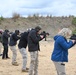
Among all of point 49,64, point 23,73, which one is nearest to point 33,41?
point 23,73

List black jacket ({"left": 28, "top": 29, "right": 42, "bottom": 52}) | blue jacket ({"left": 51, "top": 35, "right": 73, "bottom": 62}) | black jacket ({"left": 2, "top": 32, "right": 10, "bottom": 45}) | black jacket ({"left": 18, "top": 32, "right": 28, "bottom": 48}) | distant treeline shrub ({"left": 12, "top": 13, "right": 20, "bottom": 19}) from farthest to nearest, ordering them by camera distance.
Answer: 1. distant treeline shrub ({"left": 12, "top": 13, "right": 20, "bottom": 19})
2. black jacket ({"left": 2, "top": 32, "right": 10, "bottom": 45})
3. black jacket ({"left": 18, "top": 32, "right": 28, "bottom": 48})
4. black jacket ({"left": 28, "top": 29, "right": 42, "bottom": 52})
5. blue jacket ({"left": 51, "top": 35, "right": 73, "bottom": 62})

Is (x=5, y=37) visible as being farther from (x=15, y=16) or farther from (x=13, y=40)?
(x=15, y=16)

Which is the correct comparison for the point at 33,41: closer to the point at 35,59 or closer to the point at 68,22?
the point at 35,59

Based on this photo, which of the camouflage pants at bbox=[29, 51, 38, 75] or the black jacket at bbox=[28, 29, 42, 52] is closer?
the black jacket at bbox=[28, 29, 42, 52]

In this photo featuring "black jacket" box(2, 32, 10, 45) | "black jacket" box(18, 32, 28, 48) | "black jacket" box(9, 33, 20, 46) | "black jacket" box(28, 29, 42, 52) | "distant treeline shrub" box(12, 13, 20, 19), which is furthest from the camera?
"distant treeline shrub" box(12, 13, 20, 19)

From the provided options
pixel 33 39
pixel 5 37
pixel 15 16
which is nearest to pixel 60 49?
pixel 33 39

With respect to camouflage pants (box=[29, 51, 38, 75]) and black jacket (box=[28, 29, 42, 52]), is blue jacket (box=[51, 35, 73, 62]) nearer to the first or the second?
black jacket (box=[28, 29, 42, 52])

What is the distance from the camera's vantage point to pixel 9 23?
2008 inches

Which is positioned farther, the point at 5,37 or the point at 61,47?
the point at 5,37

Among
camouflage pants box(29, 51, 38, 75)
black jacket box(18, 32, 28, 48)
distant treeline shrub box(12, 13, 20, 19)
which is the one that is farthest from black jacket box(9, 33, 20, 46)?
distant treeline shrub box(12, 13, 20, 19)

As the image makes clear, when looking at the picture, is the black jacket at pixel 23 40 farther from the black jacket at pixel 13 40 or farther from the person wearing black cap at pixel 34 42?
the black jacket at pixel 13 40

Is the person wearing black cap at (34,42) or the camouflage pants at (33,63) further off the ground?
the person wearing black cap at (34,42)

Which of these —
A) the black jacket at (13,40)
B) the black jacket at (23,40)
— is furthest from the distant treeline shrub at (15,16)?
the black jacket at (23,40)

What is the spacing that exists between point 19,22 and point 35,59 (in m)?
39.8
